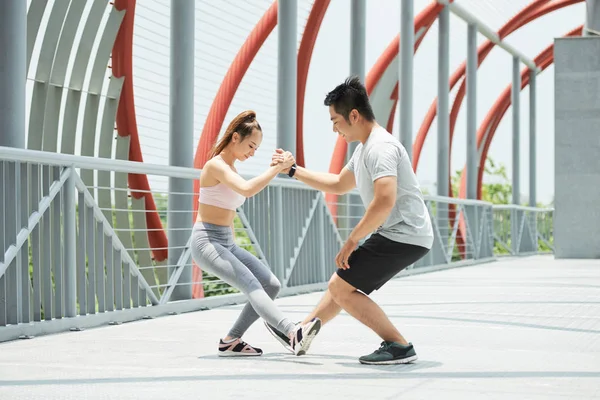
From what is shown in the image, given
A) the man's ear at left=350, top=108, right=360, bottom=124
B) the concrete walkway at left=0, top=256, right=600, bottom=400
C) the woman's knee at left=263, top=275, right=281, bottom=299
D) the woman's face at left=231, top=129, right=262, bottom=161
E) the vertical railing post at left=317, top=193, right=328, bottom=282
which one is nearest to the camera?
the concrete walkway at left=0, top=256, right=600, bottom=400

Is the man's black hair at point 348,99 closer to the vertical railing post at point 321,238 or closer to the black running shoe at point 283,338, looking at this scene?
the black running shoe at point 283,338

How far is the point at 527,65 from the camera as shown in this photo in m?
31.0

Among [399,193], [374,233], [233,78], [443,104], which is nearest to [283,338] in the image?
[374,233]

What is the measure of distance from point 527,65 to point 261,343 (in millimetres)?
26284

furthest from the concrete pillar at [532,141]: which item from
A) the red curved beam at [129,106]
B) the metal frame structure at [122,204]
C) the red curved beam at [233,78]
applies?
the red curved beam at [129,106]

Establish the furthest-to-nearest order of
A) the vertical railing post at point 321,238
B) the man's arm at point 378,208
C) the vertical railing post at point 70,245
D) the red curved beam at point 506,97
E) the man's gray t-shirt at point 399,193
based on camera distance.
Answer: the red curved beam at point 506,97, the vertical railing post at point 321,238, the vertical railing post at point 70,245, the man's gray t-shirt at point 399,193, the man's arm at point 378,208

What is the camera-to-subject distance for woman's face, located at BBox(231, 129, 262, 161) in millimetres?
5641

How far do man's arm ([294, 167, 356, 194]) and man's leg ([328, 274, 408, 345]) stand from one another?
2.07ft

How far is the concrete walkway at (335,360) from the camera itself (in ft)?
14.3

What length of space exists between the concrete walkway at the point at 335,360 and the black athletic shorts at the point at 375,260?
46 centimetres

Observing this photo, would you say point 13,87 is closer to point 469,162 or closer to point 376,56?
point 469,162

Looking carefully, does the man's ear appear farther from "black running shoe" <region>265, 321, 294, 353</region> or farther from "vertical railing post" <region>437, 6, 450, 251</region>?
"vertical railing post" <region>437, 6, 450, 251</region>

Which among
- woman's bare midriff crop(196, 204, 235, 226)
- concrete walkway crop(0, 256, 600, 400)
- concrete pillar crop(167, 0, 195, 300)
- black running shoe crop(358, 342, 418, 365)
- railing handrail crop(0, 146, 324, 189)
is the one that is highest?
concrete pillar crop(167, 0, 195, 300)

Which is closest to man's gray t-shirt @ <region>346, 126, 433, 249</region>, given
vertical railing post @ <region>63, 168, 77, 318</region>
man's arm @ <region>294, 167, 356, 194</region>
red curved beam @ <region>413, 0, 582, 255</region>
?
man's arm @ <region>294, 167, 356, 194</region>
